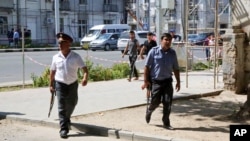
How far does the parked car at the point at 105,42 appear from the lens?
38.9 metres

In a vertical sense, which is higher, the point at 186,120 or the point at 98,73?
the point at 98,73

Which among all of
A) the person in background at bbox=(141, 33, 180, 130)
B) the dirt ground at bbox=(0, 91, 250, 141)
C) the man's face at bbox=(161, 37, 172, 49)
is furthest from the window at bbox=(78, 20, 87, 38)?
the man's face at bbox=(161, 37, 172, 49)

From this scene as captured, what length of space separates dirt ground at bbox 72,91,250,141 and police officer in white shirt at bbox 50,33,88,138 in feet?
2.52

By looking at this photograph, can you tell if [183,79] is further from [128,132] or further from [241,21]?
[128,132]

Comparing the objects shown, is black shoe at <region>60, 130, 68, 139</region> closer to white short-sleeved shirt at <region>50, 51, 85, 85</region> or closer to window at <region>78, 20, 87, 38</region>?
white short-sleeved shirt at <region>50, 51, 85, 85</region>

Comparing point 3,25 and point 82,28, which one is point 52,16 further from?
point 3,25

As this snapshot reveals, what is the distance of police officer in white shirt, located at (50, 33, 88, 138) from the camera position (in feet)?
25.7

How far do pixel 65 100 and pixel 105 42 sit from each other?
3131cm

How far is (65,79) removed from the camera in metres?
7.88

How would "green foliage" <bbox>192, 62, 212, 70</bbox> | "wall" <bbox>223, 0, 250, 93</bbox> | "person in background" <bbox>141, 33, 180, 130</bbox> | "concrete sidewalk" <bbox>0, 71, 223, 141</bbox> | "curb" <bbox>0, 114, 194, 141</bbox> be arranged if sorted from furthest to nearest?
"green foliage" <bbox>192, 62, 212, 70</bbox>, "wall" <bbox>223, 0, 250, 93</bbox>, "concrete sidewalk" <bbox>0, 71, 223, 141</bbox>, "person in background" <bbox>141, 33, 180, 130</bbox>, "curb" <bbox>0, 114, 194, 141</bbox>

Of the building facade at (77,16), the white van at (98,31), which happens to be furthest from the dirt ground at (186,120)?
the building facade at (77,16)

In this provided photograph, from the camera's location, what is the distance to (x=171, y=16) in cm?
6219

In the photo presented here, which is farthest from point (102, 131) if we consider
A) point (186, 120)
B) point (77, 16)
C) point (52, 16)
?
point (77, 16)

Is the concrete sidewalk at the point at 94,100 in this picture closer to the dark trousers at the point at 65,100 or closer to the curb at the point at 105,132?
the curb at the point at 105,132
